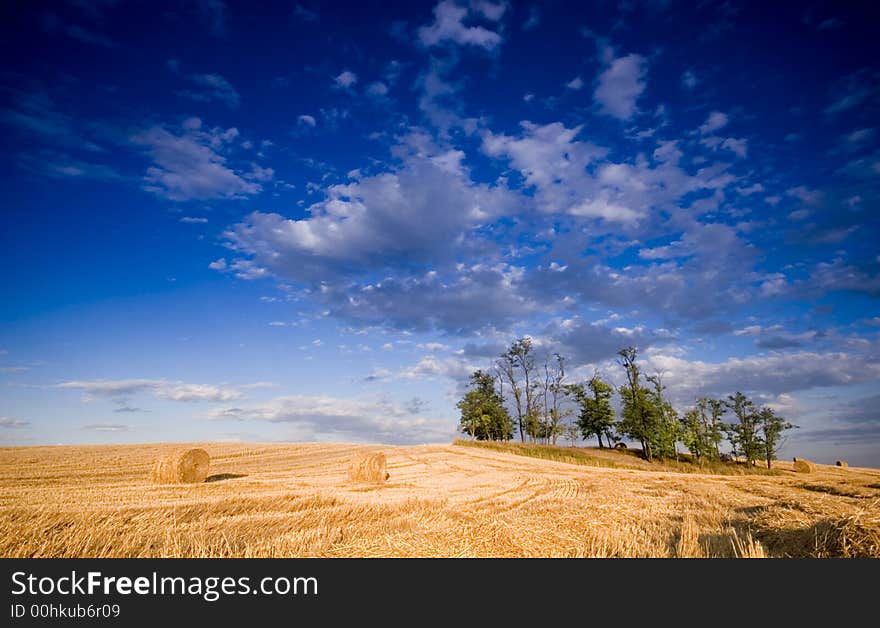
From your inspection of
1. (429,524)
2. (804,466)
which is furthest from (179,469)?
(804,466)

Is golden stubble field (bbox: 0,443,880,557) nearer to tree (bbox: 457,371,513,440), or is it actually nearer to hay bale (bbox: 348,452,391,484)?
hay bale (bbox: 348,452,391,484)

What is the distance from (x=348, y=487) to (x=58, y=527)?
28.8 feet

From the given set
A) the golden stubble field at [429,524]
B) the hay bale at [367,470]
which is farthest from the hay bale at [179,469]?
the hay bale at [367,470]

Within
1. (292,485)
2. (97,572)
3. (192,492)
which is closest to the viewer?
(97,572)

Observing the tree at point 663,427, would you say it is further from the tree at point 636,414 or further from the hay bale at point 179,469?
the hay bale at point 179,469

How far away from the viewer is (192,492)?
12531 mm

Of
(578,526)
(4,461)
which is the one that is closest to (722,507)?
(578,526)

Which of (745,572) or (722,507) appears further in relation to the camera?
(722,507)

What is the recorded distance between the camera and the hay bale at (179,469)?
15.6m

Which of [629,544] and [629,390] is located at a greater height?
[629,390]

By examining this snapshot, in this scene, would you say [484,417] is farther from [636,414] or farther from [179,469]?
[179,469]

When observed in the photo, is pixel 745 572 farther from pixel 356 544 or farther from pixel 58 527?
pixel 58 527

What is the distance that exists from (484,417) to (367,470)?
47417 millimetres

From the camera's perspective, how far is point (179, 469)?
1570 centimetres
